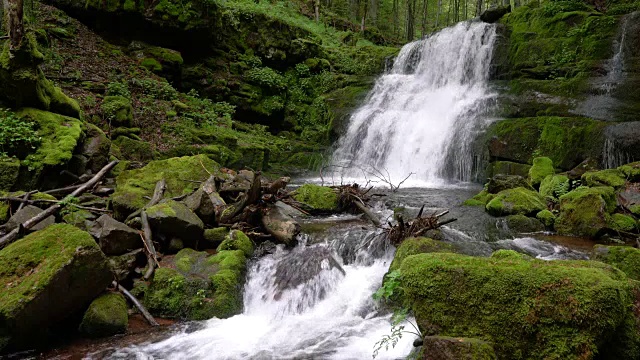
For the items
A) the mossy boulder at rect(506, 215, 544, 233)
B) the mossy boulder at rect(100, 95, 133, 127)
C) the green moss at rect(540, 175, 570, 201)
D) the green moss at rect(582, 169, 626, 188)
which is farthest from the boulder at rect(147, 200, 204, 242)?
the green moss at rect(582, 169, 626, 188)

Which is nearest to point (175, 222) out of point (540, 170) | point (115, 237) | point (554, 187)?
point (115, 237)

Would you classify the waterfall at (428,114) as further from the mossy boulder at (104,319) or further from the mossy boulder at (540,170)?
the mossy boulder at (104,319)

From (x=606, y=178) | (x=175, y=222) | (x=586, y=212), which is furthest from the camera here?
(x=606, y=178)

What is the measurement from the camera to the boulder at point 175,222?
250 inches

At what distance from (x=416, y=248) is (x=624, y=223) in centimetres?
485

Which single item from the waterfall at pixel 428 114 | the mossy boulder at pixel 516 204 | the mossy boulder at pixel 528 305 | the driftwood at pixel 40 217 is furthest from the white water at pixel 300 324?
the waterfall at pixel 428 114

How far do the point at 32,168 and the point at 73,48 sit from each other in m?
9.71

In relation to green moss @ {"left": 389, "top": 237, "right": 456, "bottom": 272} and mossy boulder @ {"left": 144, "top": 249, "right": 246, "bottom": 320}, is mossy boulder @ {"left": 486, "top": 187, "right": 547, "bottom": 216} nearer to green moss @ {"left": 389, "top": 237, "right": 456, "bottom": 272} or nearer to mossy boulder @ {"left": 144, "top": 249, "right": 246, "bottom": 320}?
green moss @ {"left": 389, "top": 237, "right": 456, "bottom": 272}

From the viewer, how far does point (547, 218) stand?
841 centimetres

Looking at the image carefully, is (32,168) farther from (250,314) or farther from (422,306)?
(422,306)

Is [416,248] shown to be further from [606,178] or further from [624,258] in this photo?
[606,178]

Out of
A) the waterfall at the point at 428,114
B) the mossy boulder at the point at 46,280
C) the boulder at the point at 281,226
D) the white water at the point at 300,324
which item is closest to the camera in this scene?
the mossy boulder at the point at 46,280

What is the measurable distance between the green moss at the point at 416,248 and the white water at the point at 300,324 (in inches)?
19.5

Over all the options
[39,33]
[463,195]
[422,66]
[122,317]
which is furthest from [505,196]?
[39,33]
